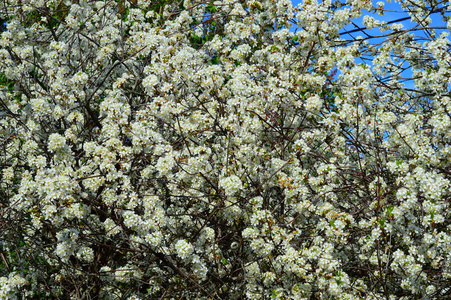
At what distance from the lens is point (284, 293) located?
481 centimetres

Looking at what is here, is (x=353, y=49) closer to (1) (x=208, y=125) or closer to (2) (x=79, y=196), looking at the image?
(1) (x=208, y=125)

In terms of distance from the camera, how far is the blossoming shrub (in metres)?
4.61

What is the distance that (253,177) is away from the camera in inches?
220

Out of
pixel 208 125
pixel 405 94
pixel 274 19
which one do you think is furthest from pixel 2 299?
pixel 405 94

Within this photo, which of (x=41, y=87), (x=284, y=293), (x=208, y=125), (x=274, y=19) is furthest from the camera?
(x=41, y=87)

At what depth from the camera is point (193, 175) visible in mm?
5051

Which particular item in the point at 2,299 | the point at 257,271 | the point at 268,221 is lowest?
the point at 2,299

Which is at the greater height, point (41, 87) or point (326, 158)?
point (41, 87)

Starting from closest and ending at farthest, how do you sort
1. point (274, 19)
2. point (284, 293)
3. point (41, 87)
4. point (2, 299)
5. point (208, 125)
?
point (284, 293), point (2, 299), point (208, 125), point (274, 19), point (41, 87)

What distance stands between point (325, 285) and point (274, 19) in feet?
12.3

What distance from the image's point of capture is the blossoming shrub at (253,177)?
4609 mm

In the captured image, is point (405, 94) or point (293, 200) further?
point (405, 94)

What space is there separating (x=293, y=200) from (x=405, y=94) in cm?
274

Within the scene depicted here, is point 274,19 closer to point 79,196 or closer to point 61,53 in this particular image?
point 61,53
